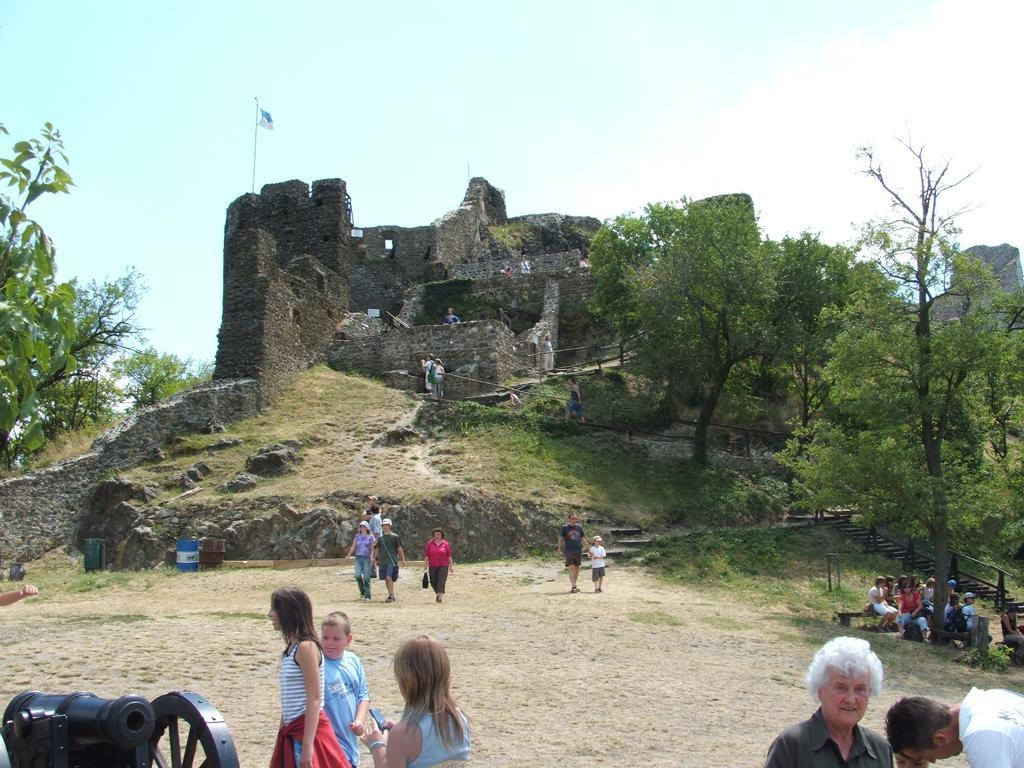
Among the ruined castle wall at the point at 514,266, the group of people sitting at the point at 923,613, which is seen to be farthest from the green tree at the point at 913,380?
the ruined castle wall at the point at 514,266

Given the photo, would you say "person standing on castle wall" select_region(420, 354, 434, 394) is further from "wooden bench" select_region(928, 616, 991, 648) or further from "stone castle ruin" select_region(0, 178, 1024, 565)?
"wooden bench" select_region(928, 616, 991, 648)

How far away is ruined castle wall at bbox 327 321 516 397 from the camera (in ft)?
88.2

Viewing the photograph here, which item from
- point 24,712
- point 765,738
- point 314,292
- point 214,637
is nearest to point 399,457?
point 314,292

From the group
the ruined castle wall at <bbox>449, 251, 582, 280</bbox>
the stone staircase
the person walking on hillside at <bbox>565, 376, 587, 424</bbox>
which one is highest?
the ruined castle wall at <bbox>449, 251, 582, 280</bbox>

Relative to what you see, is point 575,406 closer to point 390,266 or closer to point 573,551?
point 573,551

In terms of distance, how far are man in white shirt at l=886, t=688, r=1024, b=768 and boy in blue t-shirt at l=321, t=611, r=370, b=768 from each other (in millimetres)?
2822

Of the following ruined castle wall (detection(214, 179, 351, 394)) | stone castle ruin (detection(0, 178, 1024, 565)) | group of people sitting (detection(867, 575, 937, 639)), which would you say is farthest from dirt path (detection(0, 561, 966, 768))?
ruined castle wall (detection(214, 179, 351, 394))

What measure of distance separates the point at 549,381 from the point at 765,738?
1878 centimetres

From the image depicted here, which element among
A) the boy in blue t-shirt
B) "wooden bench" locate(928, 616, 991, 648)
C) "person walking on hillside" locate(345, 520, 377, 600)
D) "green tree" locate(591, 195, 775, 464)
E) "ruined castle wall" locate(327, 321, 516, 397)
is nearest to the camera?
the boy in blue t-shirt

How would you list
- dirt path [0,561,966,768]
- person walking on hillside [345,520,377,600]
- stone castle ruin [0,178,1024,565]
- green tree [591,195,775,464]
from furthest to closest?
green tree [591,195,775,464], stone castle ruin [0,178,1024,565], person walking on hillside [345,520,377,600], dirt path [0,561,966,768]

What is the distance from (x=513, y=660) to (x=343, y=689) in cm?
558

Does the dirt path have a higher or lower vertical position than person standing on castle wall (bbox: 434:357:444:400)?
lower

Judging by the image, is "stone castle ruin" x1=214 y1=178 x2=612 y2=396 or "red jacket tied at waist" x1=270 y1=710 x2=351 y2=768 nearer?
"red jacket tied at waist" x1=270 y1=710 x2=351 y2=768

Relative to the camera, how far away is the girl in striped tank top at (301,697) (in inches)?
200
